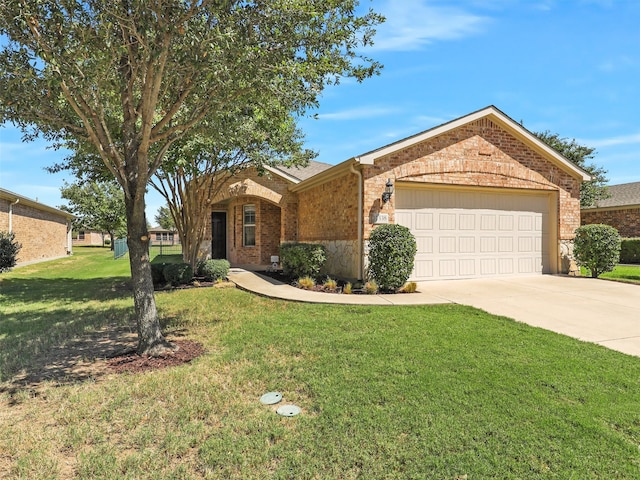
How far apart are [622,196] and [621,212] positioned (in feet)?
6.70

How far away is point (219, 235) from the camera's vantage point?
727 inches

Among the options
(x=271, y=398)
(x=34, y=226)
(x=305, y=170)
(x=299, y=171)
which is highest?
(x=305, y=170)

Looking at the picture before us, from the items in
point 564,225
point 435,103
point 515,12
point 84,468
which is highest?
point 515,12

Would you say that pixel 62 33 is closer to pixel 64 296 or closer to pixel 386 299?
pixel 386 299

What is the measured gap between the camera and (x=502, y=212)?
11281mm

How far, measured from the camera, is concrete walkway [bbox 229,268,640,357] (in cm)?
570

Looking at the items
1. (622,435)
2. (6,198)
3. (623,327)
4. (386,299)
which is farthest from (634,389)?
(6,198)

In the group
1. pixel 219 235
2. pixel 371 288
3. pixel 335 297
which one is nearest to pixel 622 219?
pixel 371 288

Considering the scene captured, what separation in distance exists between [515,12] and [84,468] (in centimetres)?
870

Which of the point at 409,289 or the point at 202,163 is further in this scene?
the point at 202,163

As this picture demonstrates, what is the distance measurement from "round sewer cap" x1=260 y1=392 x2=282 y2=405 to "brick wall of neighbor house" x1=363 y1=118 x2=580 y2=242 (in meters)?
6.39

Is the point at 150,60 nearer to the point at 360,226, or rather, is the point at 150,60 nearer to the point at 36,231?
the point at 360,226

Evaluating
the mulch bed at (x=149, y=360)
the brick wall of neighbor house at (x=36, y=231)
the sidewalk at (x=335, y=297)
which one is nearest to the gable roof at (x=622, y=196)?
the sidewalk at (x=335, y=297)

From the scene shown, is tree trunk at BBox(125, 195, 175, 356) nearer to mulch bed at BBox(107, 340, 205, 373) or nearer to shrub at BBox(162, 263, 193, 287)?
mulch bed at BBox(107, 340, 205, 373)
